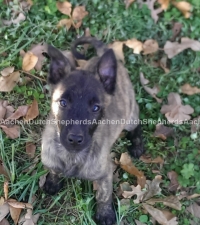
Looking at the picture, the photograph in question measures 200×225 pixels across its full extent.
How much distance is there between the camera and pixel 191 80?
568 cm

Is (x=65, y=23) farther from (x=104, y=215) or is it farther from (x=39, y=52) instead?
(x=104, y=215)

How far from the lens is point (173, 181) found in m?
5.07

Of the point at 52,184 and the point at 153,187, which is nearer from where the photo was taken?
the point at 52,184

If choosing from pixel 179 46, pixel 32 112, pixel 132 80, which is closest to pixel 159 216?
pixel 132 80

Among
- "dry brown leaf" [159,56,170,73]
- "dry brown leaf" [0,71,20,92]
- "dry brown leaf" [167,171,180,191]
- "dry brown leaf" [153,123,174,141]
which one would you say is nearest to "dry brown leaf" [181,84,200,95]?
"dry brown leaf" [159,56,170,73]

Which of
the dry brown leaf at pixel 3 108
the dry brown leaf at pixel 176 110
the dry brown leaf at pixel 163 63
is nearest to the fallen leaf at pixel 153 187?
the dry brown leaf at pixel 176 110

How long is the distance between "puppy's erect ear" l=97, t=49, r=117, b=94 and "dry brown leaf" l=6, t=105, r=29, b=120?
1.58 meters

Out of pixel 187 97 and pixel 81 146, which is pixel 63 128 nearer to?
pixel 81 146

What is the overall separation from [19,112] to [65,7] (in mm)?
1678

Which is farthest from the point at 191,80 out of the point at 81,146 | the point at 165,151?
the point at 81,146

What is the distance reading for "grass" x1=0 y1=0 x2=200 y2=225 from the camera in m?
4.77

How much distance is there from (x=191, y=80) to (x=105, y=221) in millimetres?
2396

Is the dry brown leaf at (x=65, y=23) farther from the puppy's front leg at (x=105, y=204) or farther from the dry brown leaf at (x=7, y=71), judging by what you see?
the puppy's front leg at (x=105, y=204)

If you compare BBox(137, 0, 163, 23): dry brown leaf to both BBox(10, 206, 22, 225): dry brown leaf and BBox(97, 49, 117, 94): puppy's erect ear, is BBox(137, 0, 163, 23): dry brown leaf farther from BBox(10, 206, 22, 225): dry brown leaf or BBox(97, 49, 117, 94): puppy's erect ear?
BBox(10, 206, 22, 225): dry brown leaf
